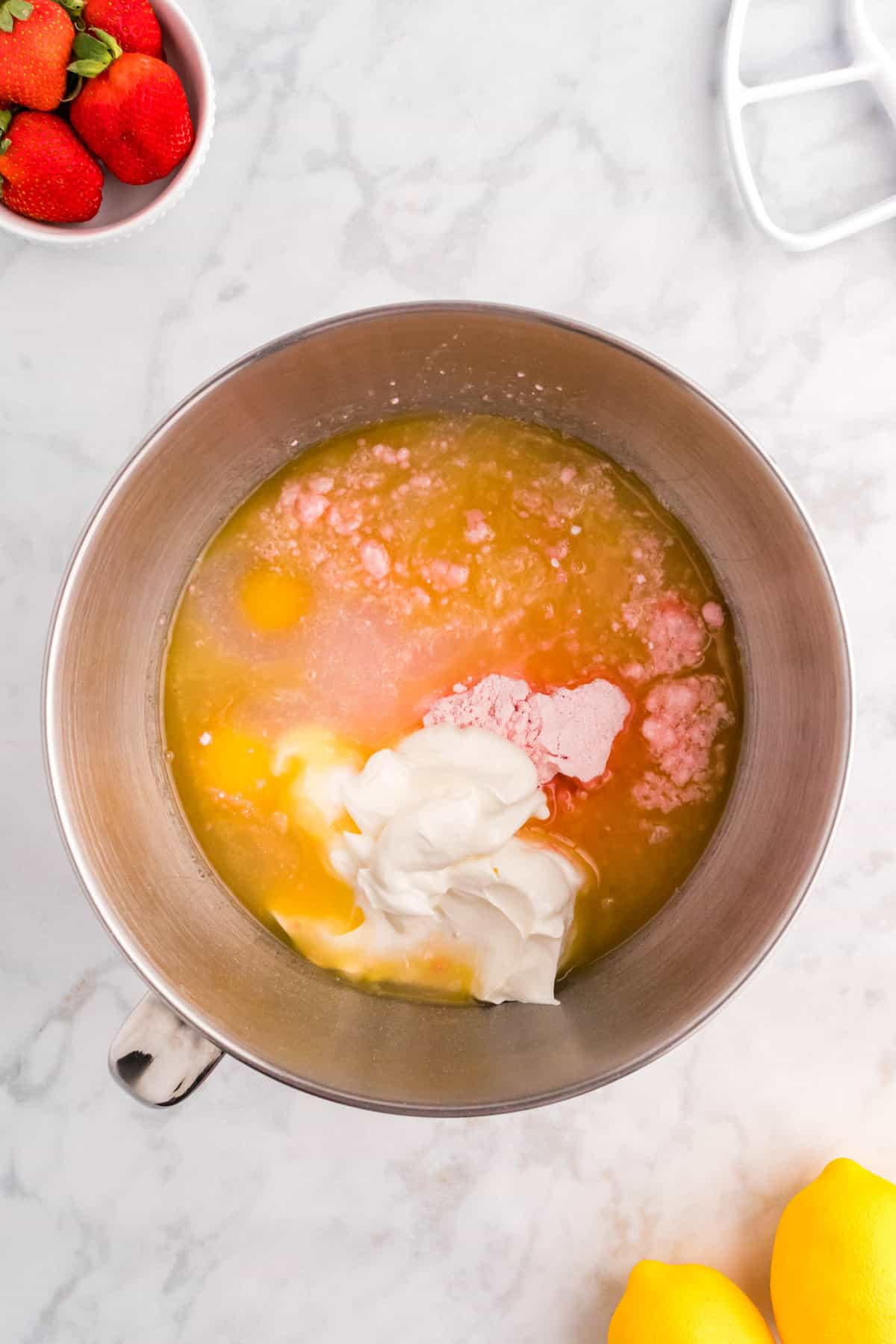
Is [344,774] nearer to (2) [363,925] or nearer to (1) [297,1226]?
(2) [363,925]

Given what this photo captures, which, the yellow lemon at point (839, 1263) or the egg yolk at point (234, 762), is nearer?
the yellow lemon at point (839, 1263)

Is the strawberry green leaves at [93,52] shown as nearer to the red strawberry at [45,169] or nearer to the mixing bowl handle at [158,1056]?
the red strawberry at [45,169]

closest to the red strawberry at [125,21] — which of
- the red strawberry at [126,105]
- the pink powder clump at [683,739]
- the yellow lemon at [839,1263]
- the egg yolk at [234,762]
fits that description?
the red strawberry at [126,105]

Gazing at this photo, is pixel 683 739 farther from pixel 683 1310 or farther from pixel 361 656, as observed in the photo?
pixel 683 1310

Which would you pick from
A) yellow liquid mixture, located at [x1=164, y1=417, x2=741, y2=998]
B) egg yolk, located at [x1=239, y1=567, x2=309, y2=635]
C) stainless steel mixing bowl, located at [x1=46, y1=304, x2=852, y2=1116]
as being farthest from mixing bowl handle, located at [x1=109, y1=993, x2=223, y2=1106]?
egg yolk, located at [x1=239, y1=567, x2=309, y2=635]

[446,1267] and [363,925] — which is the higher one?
[363,925]

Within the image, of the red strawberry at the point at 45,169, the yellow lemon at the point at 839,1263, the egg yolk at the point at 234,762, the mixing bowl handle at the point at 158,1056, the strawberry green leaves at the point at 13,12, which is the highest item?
the strawberry green leaves at the point at 13,12

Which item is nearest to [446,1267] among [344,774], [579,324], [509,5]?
[344,774]

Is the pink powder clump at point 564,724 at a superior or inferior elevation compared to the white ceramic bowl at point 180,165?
inferior
